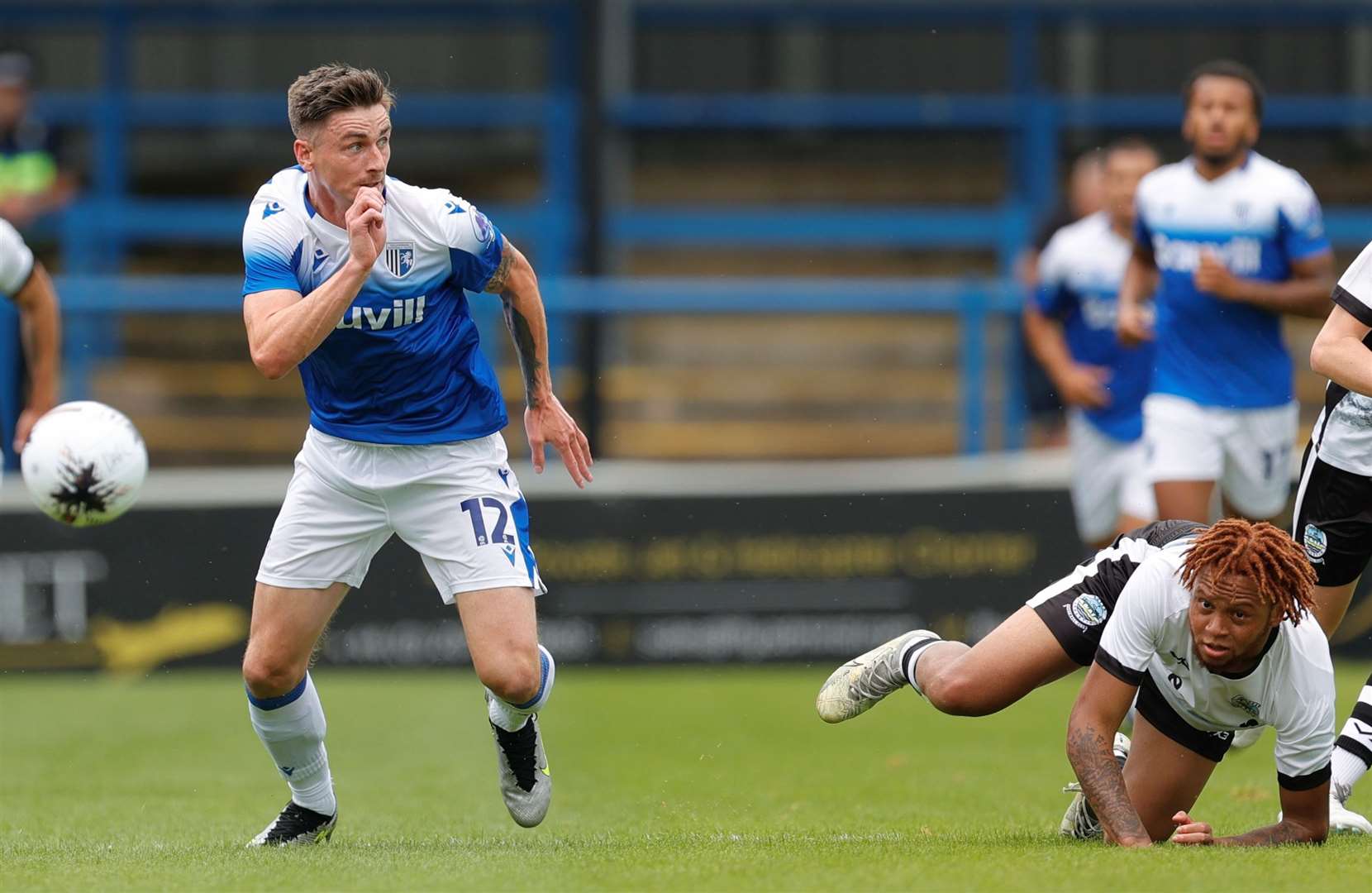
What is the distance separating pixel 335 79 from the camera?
5.70 metres

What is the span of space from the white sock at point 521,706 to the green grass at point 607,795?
0.38 metres

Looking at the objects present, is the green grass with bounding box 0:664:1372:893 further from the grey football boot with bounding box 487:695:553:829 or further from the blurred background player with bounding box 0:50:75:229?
the blurred background player with bounding box 0:50:75:229

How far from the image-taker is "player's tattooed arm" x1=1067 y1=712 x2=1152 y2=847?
218 inches

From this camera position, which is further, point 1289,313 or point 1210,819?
point 1289,313

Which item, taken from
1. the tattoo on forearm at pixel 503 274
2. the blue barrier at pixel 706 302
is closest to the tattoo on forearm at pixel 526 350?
the tattoo on forearm at pixel 503 274

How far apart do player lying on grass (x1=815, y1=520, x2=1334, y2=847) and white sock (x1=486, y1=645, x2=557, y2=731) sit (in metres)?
1.14

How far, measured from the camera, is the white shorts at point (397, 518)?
611cm

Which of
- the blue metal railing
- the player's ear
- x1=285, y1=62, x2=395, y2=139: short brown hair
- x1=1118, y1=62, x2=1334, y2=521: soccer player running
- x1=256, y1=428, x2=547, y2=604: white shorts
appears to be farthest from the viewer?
the blue metal railing

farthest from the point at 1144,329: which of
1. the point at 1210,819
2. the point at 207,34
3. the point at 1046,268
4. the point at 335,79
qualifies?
the point at 207,34

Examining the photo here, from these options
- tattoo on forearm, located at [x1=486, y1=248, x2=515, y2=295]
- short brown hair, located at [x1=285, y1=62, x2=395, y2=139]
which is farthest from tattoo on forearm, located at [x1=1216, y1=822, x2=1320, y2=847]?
short brown hair, located at [x1=285, y1=62, x2=395, y2=139]

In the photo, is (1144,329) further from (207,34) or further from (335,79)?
(207,34)

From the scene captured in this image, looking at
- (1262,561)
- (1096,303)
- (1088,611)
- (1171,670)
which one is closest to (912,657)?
(1088,611)

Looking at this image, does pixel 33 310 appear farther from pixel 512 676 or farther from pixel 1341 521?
pixel 1341 521

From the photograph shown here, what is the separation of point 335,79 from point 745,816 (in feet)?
9.24
